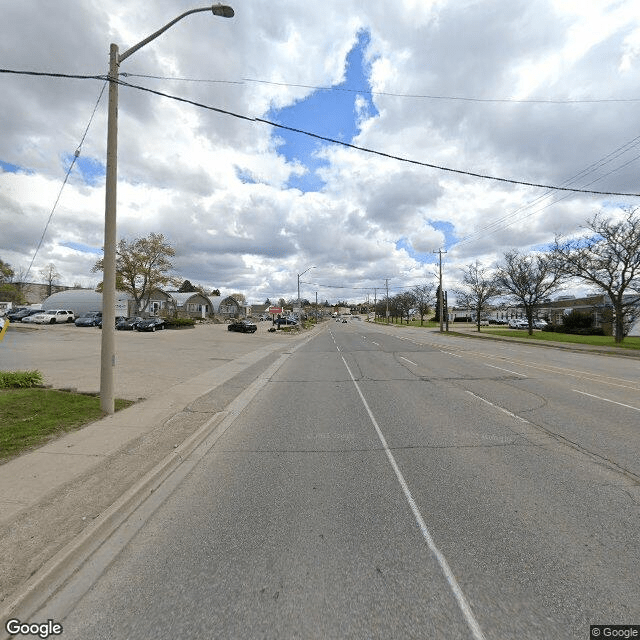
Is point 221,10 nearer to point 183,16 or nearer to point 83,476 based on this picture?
point 183,16

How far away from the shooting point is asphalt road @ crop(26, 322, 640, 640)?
2.65 meters

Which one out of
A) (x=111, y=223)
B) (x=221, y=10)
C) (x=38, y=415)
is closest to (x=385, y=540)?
(x=38, y=415)

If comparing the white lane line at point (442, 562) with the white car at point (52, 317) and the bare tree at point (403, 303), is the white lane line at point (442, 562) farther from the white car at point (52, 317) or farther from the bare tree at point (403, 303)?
the bare tree at point (403, 303)

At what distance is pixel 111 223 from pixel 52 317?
5374 centimetres

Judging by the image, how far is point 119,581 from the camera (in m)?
3.08

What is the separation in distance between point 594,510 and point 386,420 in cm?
411

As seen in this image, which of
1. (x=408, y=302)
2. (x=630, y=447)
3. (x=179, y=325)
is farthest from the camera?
(x=408, y=302)

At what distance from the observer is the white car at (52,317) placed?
50.9 meters

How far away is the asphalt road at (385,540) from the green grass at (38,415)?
2.56 metres

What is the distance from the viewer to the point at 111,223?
8023 mm

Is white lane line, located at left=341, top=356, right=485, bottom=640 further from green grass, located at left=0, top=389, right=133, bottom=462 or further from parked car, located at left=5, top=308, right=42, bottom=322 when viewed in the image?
parked car, located at left=5, top=308, right=42, bottom=322

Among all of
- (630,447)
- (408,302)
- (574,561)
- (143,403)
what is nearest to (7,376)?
(143,403)

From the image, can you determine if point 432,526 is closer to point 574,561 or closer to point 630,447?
point 574,561

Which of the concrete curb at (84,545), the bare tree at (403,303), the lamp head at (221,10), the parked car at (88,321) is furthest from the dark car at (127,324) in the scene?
the bare tree at (403,303)
